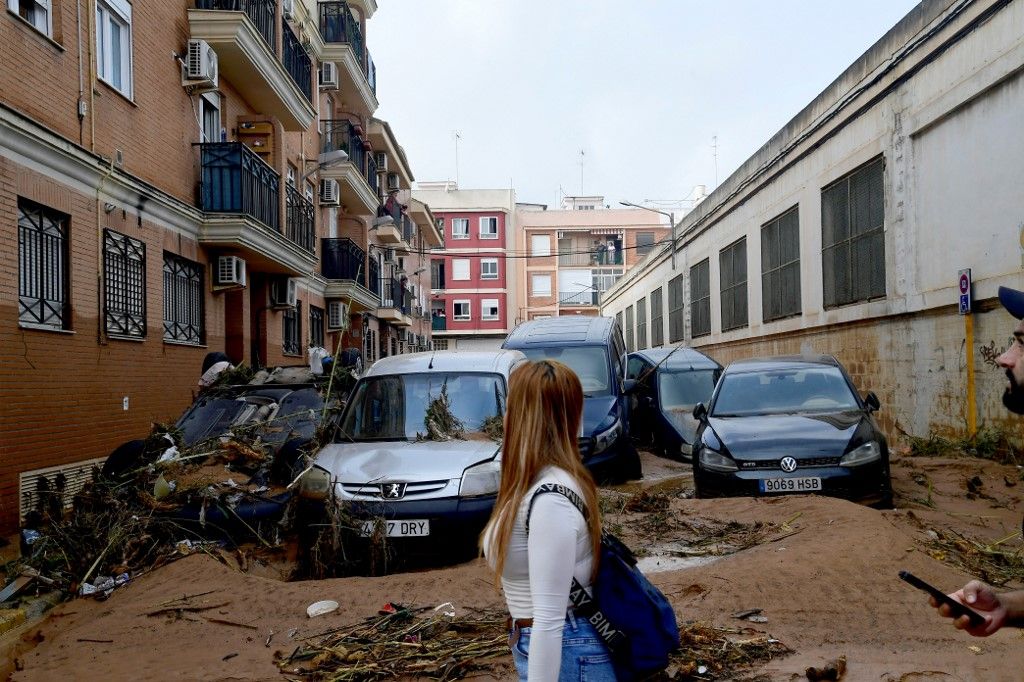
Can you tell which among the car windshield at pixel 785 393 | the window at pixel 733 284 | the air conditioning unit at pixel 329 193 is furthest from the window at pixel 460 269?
the car windshield at pixel 785 393

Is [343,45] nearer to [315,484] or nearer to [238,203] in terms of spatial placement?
[238,203]

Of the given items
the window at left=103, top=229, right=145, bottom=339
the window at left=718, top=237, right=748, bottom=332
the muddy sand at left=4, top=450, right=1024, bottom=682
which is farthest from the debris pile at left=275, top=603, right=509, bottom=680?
the window at left=718, top=237, right=748, bottom=332

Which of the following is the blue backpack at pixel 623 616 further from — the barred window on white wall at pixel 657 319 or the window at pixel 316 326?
the barred window on white wall at pixel 657 319

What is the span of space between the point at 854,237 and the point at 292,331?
14.2m

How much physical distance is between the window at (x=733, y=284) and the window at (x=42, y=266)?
1849 centimetres

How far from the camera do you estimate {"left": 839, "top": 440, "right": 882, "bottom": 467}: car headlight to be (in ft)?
28.9

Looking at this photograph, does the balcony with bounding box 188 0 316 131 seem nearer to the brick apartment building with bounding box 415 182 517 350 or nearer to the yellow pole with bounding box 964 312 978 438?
the yellow pole with bounding box 964 312 978 438

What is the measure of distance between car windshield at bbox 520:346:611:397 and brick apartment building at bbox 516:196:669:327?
2113 inches

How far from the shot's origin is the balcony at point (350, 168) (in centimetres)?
2767

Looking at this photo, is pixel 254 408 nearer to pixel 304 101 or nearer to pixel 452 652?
pixel 452 652

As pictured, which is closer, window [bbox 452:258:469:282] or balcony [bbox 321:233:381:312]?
balcony [bbox 321:233:381:312]

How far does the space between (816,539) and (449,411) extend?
3307mm

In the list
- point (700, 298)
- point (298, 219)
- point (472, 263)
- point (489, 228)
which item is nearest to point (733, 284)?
point (700, 298)

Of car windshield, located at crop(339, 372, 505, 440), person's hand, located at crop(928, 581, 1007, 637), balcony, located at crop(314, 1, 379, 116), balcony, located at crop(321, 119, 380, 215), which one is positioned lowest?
person's hand, located at crop(928, 581, 1007, 637)
